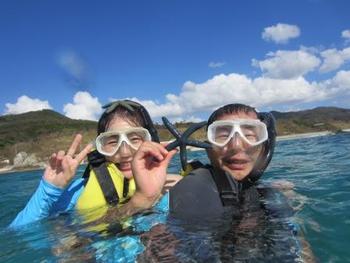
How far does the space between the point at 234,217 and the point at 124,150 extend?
1.42 metres

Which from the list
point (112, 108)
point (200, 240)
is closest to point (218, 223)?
point (200, 240)

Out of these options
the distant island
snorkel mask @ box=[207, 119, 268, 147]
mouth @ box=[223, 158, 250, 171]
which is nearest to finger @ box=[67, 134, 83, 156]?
snorkel mask @ box=[207, 119, 268, 147]

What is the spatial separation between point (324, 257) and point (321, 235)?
648 millimetres

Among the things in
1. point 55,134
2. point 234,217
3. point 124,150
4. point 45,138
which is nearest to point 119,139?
point 124,150

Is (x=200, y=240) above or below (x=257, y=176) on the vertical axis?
below

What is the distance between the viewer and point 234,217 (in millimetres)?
3830

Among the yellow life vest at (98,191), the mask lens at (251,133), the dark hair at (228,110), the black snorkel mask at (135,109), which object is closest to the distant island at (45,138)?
the black snorkel mask at (135,109)

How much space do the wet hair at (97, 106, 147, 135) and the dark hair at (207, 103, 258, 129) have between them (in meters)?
0.91

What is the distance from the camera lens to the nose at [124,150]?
4.52 m

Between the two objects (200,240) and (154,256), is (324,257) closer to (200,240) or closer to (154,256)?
(200,240)

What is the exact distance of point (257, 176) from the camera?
423 centimetres

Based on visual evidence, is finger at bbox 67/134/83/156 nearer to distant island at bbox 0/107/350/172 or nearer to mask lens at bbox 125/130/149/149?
mask lens at bbox 125/130/149/149

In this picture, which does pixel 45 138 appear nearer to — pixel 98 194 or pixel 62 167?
pixel 98 194

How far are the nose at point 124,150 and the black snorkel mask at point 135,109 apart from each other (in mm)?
446
